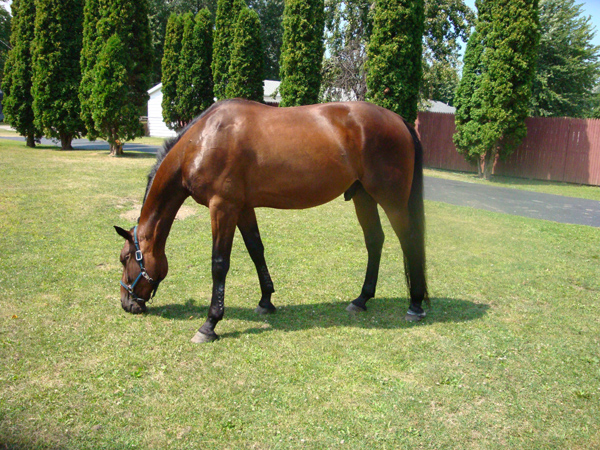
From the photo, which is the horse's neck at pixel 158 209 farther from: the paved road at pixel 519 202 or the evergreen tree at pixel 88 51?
the evergreen tree at pixel 88 51

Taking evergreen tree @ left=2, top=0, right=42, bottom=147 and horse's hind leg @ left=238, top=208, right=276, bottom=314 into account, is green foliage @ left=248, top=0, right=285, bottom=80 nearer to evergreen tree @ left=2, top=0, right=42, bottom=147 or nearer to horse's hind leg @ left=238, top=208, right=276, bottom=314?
evergreen tree @ left=2, top=0, right=42, bottom=147

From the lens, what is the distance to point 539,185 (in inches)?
666

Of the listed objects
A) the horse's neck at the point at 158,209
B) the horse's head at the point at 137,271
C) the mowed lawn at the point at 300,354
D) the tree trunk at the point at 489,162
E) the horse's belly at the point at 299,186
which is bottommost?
the mowed lawn at the point at 300,354

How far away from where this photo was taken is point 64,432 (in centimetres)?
290

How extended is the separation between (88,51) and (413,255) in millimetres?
17255

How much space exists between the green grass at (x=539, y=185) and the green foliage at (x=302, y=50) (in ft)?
20.4

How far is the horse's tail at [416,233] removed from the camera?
479 centimetres

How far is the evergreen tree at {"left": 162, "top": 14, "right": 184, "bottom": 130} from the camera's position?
2594 cm

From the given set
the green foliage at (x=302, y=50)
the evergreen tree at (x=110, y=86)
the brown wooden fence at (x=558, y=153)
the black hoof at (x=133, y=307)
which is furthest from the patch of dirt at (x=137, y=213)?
the brown wooden fence at (x=558, y=153)

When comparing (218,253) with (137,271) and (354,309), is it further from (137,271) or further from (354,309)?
(354,309)

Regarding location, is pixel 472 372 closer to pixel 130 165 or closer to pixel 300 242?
pixel 300 242

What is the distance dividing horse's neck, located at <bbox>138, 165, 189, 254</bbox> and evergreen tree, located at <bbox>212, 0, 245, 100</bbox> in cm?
1969

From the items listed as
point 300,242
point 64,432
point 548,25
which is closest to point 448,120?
point 548,25

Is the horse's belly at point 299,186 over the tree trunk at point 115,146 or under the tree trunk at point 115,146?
under
